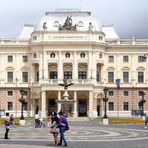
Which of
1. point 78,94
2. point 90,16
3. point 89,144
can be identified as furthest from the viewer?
point 90,16

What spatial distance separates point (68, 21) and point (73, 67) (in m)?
10.5

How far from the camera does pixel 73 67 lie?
376 feet

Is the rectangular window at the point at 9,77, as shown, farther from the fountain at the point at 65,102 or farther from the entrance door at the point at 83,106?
the fountain at the point at 65,102

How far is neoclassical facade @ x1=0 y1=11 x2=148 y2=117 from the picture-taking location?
114 meters

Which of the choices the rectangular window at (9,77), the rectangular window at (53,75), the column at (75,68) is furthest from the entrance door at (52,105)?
the rectangular window at (9,77)

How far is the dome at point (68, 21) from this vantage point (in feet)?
383

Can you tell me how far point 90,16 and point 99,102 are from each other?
66.4 feet

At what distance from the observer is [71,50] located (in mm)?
114938

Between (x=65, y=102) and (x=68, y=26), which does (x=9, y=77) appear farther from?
(x=65, y=102)

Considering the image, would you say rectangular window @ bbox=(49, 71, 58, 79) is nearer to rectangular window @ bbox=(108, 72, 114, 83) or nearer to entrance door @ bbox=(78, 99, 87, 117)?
entrance door @ bbox=(78, 99, 87, 117)

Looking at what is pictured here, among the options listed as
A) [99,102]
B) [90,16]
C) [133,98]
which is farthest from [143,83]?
[90,16]

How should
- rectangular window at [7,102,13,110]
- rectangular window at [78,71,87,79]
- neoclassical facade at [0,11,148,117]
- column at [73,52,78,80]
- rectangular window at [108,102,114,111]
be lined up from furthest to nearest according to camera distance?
rectangular window at [108,102,114,111] < rectangular window at [7,102,13,110] < rectangular window at [78,71,87,79] < neoclassical facade at [0,11,148,117] < column at [73,52,78,80]

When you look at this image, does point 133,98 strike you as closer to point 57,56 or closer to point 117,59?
point 117,59

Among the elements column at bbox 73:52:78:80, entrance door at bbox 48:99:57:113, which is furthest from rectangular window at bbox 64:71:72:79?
entrance door at bbox 48:99:57:113
